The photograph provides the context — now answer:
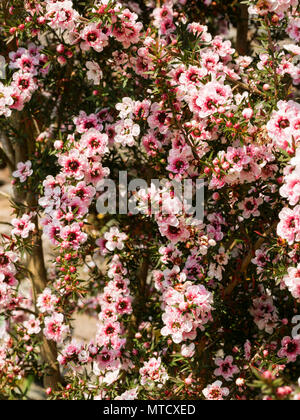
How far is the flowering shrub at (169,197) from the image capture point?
2.57 metres

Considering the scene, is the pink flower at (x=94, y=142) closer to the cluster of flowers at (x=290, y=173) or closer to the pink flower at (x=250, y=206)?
the pink flower at (x=250, y=206)

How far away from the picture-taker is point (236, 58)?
10.9 feet

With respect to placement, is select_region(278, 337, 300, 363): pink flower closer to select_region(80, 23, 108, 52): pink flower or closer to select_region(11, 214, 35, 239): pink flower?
select_region(11, 214, 35, 239): pink flower

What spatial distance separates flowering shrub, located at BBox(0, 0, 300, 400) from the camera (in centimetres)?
257

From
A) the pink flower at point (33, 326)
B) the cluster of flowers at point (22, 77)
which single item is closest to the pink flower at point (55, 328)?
the pink flower at point (33, 326)

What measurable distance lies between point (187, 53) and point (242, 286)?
166 centimetres

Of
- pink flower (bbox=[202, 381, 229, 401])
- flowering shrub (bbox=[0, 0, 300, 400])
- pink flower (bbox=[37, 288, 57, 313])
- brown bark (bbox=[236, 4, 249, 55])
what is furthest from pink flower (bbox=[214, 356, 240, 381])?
brown bark (bbox=[236, 4, 249, 55])

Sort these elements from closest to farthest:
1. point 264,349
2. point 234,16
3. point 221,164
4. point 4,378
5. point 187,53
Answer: point 221,164
point 187,53
point 264,349
point 4,378
point 234,16

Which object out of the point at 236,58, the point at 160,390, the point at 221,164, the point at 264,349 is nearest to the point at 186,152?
the point at 221,164

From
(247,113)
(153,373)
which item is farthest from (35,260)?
(247,113)

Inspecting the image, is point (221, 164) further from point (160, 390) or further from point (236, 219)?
point (160, 390)

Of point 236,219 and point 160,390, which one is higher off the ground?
point 236,219

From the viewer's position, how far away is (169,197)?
2777 millimetres

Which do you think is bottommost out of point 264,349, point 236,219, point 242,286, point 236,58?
point 264,349
